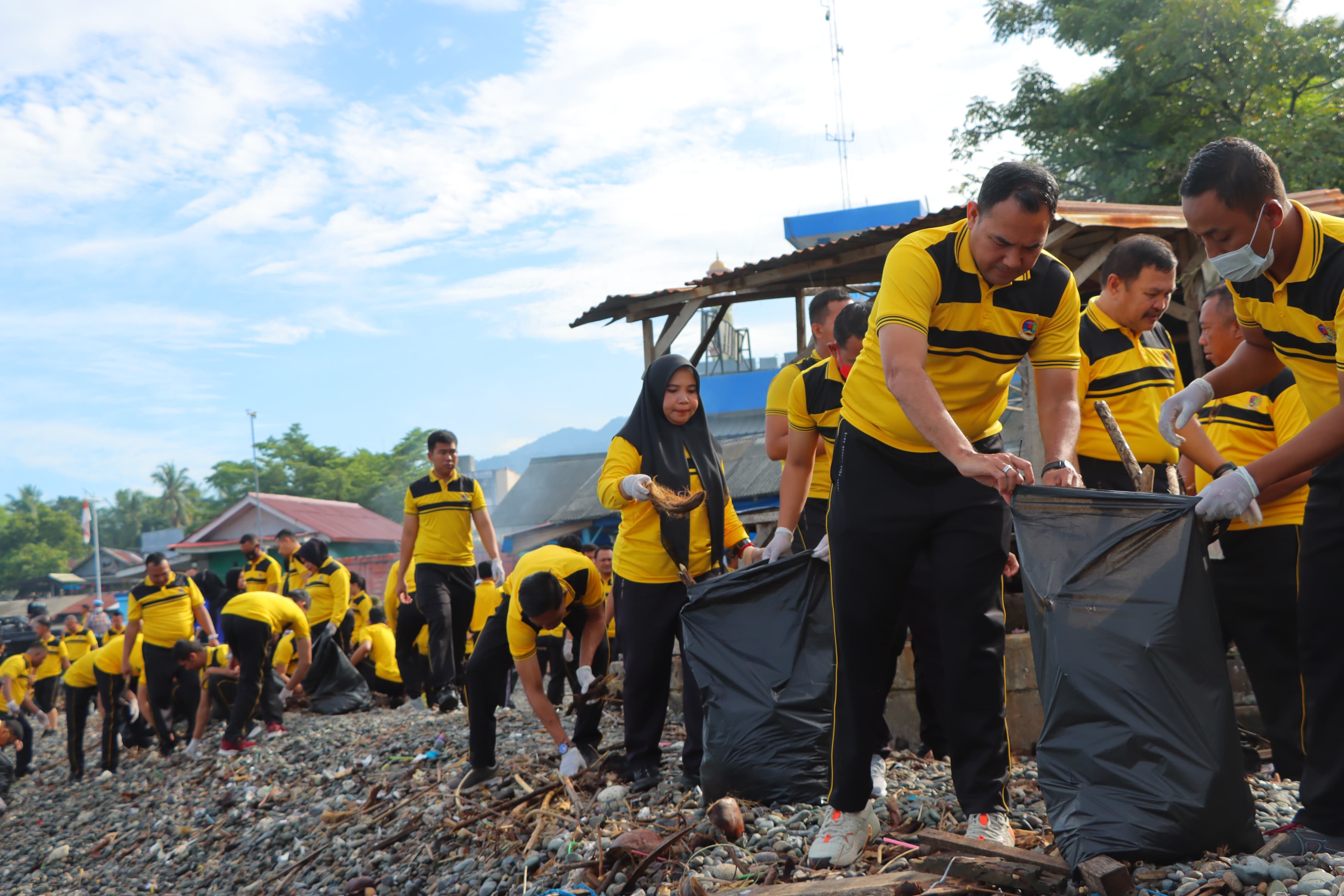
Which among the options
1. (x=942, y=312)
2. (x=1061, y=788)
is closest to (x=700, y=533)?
(x=942, y=312)

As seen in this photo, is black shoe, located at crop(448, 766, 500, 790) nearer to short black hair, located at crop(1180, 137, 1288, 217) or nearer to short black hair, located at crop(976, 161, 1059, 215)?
short black hair, located at crop(976, 161, 1059, 215)

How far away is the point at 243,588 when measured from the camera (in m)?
10.9

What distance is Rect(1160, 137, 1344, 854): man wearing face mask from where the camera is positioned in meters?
2.26

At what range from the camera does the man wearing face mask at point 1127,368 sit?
3.67 meters

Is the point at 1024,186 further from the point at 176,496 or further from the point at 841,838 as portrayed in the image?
the point at 176,496

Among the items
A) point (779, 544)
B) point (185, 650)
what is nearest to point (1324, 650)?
point (779, 544)

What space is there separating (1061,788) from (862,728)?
2.02ft

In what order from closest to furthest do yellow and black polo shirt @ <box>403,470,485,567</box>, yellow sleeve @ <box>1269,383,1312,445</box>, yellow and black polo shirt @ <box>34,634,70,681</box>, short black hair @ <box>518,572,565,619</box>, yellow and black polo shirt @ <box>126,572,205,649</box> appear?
1. yellow sleeve @ <box>1269,383,1312,445</box>
2. short black hair @ <box>518,572,565,619</box>
3. yellow and black polo shirt @ <box>403,470,485,567</box>
4. yellow and black polo shirt @ <box>126,572,205,649</box>
5. yellow and black polo shirt @ <box>34,634,70,681</box>

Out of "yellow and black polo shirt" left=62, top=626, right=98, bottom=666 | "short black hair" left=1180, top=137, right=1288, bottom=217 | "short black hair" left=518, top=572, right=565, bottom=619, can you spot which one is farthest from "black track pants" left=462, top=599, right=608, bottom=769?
"yellow and black polo shirt" left=62, top=626, right=98, bottom=666

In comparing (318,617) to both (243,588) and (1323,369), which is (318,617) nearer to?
(243,588)

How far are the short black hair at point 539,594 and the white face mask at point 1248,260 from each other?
3.04 metres

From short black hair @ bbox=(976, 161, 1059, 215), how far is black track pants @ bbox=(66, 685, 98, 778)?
10.2m

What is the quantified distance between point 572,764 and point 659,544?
1.18m

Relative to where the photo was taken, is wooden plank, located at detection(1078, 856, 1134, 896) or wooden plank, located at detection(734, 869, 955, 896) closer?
wooden plank, located at detection(1078, 856, 1134, 896)
